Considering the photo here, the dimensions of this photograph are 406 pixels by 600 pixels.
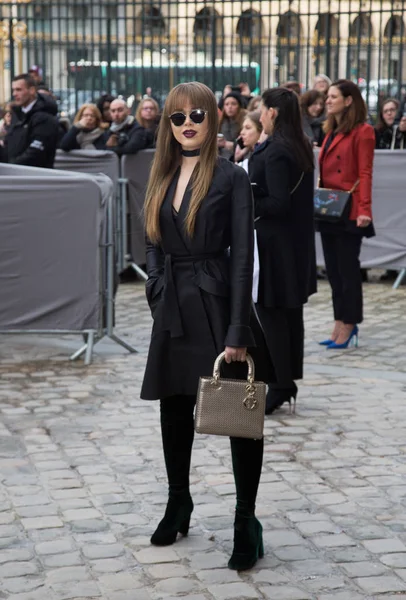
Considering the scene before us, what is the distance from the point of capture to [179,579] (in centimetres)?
448

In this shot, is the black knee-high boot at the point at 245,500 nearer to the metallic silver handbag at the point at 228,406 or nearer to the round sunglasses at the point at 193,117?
the metallic silver handbag at the point at 228,406

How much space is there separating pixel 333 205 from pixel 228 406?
181 inches

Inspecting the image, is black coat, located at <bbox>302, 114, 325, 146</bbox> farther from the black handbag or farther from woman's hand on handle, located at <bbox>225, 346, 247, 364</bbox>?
woman's hand on handle, located at <bbox>225, 346, 247, 364</bbox>

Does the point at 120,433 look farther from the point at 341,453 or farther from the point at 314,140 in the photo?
the point at 314,140

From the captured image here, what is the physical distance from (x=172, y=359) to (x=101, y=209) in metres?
3.82

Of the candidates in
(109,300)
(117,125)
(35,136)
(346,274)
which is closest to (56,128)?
(35,136)

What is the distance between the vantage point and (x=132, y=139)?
12539 millimetres

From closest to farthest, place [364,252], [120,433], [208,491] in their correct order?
[208,491] → [120,433] → [364,252]

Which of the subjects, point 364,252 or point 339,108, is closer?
point 339,108

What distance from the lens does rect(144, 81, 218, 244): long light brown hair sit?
177 inches

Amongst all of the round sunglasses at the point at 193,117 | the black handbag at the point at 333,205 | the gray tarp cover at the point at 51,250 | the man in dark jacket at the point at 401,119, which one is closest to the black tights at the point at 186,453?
the round sunglasses at the point at 193,117

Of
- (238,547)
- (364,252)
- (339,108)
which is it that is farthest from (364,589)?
(364,252)

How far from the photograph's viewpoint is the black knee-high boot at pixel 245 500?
15.0 ft

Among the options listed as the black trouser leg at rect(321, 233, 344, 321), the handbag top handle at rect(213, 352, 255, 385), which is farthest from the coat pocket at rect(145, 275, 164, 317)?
the black trouser leg at rect(321, 233, 344, 321)
